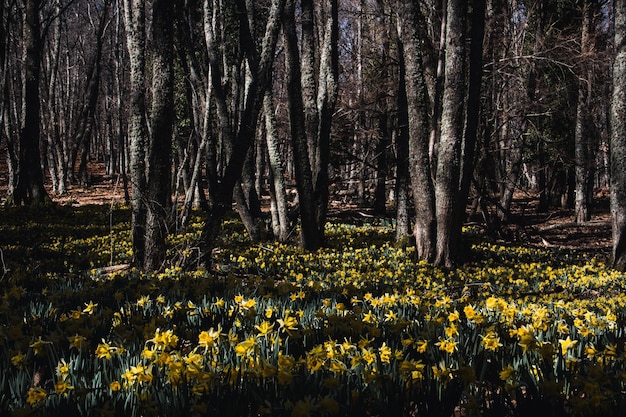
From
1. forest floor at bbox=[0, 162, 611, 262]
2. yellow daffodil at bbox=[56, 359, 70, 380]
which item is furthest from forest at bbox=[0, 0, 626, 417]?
forest floor at bbox=[0, 162, 611, 262]

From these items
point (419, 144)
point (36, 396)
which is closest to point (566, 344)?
point (36, 396)

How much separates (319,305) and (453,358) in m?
1.37

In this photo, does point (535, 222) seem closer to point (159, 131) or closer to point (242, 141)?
point (242, 141)

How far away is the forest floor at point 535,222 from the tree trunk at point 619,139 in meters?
0.74

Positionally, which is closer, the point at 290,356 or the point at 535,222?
the point at 290,356

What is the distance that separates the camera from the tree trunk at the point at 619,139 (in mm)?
8242

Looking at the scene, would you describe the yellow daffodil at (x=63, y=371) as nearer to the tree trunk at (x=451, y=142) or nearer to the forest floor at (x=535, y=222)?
the forest floor at (x=535, y=222)

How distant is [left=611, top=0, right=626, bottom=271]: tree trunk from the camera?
8.24 meters

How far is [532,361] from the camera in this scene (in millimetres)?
2408

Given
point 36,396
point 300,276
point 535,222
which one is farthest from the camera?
point 535,222

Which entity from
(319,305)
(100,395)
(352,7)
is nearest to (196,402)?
(100,395)

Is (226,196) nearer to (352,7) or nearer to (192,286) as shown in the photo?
(192,286)

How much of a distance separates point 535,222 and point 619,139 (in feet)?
35.7

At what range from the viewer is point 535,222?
18.6 m
